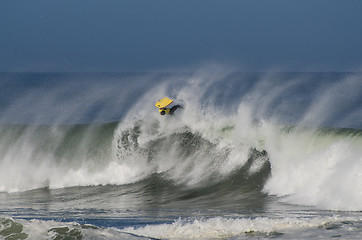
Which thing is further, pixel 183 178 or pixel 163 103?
pixel 163 103

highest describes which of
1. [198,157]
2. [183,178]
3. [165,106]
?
[165,106]

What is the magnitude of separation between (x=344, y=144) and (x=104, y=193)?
6440 millimetres

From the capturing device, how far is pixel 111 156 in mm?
17203

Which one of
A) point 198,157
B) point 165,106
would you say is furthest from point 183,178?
point 165,106

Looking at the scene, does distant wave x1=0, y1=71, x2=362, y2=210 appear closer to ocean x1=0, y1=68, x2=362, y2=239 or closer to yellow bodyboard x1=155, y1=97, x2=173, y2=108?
ocean x1=0, y1=68, x2=362, y2=239

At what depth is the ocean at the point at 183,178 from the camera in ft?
28.9

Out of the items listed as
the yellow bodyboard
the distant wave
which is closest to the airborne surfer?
the yellow bodyboard

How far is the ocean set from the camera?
8820 mm

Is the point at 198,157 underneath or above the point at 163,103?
underneath

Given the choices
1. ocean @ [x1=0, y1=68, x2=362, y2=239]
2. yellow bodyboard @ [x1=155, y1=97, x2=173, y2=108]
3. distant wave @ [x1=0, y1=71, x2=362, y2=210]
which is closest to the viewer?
ocean @ [x1=0, y1=68, x2=362, y2=239]

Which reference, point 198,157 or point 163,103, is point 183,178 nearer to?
point 198,157

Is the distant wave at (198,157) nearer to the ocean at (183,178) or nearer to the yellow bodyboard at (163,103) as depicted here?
the ocean at (183,178)

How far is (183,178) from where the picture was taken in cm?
1538

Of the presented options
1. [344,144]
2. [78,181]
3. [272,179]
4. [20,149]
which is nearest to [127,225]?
[272,179]
